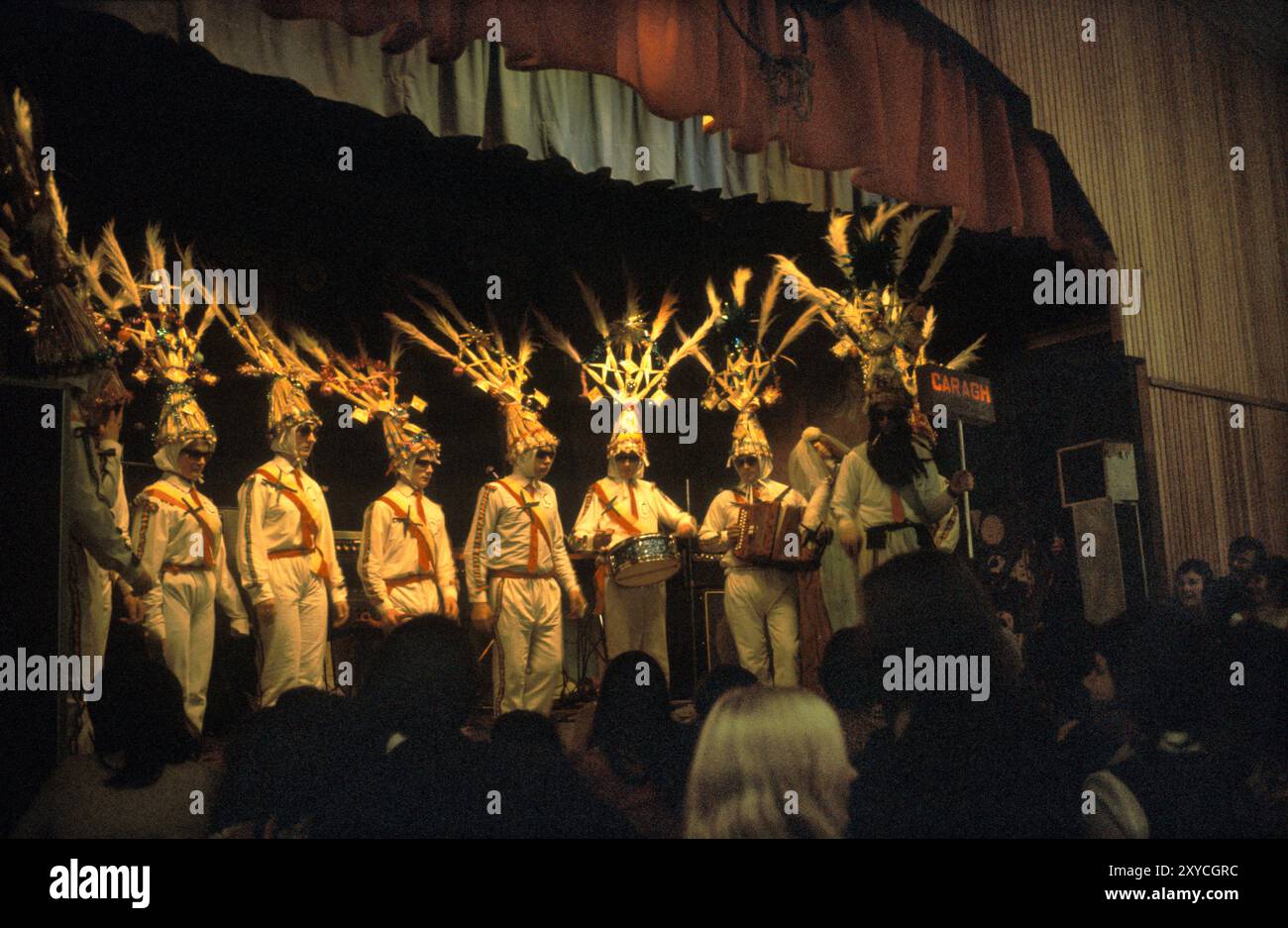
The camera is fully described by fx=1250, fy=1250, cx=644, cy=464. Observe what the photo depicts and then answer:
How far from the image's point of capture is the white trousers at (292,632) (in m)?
6.34

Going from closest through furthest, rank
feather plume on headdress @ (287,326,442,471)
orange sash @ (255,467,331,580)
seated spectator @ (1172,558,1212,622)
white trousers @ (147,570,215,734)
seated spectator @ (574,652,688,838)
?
seated spectator @ (574,652,688,838)
white trousers @ (147,570,215,734)
orange sash @ (255,467,331,580)
seated spectator @ (1172,558,1212,622)
feather plume on headdress @ (287,326,442,471)

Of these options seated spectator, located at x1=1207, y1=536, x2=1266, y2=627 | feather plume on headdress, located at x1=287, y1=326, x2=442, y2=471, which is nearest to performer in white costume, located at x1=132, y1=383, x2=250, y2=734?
feather plume on headdress, located at x1=287, y1=326, x2=442, y2=471

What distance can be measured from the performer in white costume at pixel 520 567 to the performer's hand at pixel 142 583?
176 centimetres

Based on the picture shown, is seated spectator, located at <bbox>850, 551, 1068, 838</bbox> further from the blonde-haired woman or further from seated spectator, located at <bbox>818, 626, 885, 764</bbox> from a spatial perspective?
seated spectator, located at <bbox>818, 626, 885, 764</bbox>

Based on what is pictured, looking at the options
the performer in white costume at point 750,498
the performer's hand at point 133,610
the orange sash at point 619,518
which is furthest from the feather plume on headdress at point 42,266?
the performer in white costume at point 750,498

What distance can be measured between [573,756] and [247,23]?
3.46 metres

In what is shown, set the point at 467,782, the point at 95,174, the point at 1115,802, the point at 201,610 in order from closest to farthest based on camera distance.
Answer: the point at 1115,802, the point at 467,782, the point at 201,610, the point at 95,174

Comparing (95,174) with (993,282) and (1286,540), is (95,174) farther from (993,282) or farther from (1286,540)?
(1286,540)

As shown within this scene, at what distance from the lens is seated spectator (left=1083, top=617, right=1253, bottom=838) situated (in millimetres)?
4781

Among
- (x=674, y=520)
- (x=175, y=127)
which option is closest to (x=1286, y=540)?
(x=674, y=520)

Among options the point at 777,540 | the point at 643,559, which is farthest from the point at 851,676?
the point at 777,540

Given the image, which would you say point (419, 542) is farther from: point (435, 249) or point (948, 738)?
point (948, 738)

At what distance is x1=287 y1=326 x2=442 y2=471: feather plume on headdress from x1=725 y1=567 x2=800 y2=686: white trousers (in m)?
2.02

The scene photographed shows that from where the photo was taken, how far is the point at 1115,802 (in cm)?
421
